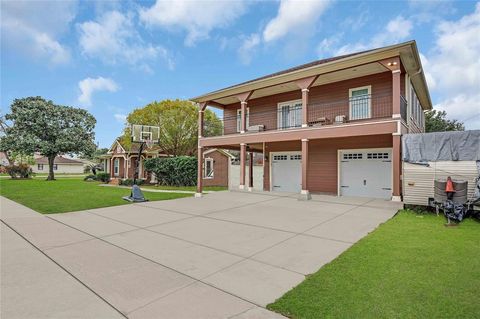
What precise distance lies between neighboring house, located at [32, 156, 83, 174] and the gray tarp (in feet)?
204

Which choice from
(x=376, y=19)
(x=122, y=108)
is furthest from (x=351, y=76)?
(x=122, y=108)

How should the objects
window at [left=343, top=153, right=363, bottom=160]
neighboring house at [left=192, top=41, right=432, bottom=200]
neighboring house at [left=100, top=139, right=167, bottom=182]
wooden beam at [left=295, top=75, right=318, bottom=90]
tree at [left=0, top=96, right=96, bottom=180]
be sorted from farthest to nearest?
tree at [left=0, top=96, right=96, bottom=180], neighboring house at [left=100, top=139, right=167, bottom=182], window at [left=343, top=153, right=363, bottom=160], wooden beam at [left=295, top=75, right=318, bottom=90], neighboring house at [left=192, top=41, right=432, bottom=200]

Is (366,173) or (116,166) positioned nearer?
(366,173)

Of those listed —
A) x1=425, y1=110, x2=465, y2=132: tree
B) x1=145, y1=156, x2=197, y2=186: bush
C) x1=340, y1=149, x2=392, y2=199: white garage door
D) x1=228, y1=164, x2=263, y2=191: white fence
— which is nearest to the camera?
x1=340, y1=149, x2=392, y2=199: white garage door

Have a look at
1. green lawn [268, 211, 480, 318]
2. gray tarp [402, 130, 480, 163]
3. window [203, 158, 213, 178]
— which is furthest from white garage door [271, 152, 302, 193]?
green lawn [268, 211, 480, 318]

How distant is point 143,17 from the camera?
48.2 feet

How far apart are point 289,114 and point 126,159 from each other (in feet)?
63.7

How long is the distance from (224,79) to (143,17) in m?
12.0

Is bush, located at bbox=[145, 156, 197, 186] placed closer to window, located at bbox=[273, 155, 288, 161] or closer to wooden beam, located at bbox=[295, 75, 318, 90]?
window, located at bbox=[273, 155, 288, 161]

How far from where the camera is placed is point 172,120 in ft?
81.5

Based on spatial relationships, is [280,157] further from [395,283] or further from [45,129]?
[45,129]

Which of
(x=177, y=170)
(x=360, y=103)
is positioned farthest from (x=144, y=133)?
(x=360, y=103)

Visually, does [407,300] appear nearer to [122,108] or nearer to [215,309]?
[215,309]

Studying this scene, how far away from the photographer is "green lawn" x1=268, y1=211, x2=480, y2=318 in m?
2.82
